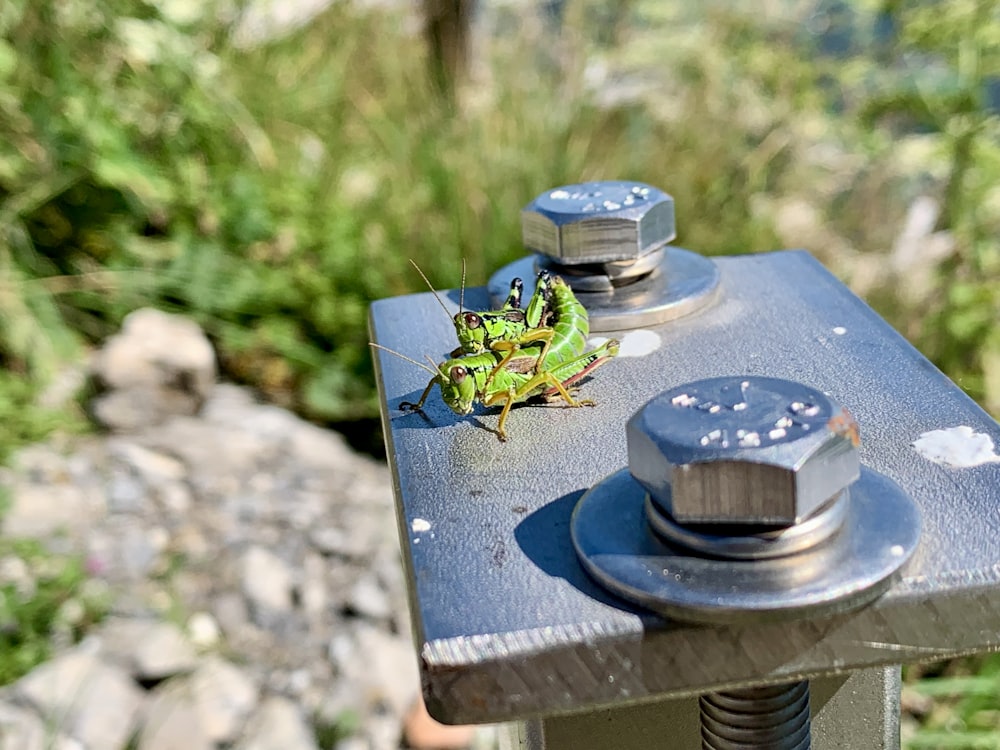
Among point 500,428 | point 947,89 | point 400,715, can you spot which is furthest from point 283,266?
point 500,428

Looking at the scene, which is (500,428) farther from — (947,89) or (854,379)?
(947,89)

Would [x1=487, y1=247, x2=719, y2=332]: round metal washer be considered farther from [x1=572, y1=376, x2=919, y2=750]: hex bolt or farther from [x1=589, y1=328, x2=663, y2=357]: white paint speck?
[x1=572, y1=376, x2=919, y2=750]: hex bolt

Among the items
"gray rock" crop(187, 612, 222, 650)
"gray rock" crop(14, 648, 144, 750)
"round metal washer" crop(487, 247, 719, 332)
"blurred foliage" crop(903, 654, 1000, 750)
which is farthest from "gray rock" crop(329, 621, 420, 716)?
"round metal washer" crop(487, 247, 719, 332)

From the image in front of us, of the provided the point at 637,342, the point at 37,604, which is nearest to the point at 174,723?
the point at 37,604

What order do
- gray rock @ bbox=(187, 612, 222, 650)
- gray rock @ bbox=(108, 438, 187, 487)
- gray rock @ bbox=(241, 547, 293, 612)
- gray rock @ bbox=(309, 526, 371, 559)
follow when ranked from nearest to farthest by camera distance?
gray rock @ bbox=(187, 612, 222, 650), gray rock @ bbox=(241, 547, 293, 612), gray rock @ bbox=(309, 526, 371, 559), gray rock @ bbox=(108, 438, 187, 487)

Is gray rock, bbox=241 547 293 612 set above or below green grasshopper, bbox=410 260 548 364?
below

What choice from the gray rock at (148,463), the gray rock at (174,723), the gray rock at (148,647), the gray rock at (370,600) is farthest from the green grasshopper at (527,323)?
the gray rock at (148,463)
